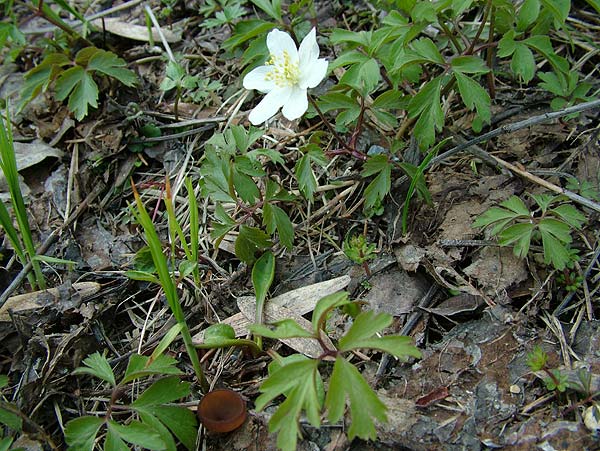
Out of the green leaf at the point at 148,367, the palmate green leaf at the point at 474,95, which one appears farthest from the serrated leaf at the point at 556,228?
the green leaf at the point at 148,367

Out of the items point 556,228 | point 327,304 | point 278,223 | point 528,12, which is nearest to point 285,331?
point 327,304

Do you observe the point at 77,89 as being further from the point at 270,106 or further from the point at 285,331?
the point at 285,331

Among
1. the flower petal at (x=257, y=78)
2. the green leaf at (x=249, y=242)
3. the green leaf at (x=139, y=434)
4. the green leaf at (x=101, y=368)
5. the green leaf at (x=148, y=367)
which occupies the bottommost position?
the green leaf at (x=139, y=434)

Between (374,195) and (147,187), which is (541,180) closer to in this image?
(374,195)

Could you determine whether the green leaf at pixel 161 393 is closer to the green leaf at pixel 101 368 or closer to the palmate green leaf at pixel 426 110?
the green leaf at pixel 101 368

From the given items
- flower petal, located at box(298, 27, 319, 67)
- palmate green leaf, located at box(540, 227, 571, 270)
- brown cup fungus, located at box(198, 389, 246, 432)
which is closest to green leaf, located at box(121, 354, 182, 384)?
brown cup fungus, located at box(198, 389, 246, 432)

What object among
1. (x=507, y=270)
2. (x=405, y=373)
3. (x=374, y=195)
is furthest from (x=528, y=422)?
(x=374, y=195)
